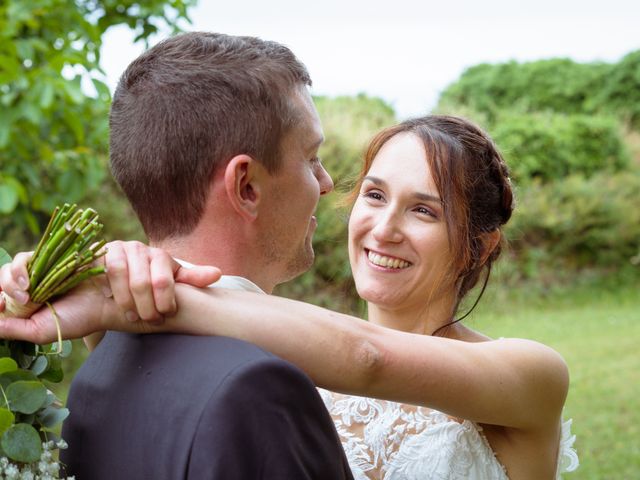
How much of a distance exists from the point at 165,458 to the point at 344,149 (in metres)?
A: 10.5

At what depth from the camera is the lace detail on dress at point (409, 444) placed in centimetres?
254

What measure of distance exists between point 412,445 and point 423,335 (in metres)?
0.65

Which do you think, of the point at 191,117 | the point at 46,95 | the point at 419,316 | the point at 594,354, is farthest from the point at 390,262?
the point at 594,354

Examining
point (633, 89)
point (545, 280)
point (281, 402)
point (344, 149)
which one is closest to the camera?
point (281, 402)

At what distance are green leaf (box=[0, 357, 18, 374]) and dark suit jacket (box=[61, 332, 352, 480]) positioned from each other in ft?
0.68

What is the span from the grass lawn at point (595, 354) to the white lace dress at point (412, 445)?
2.14 m

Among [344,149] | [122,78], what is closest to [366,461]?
[122,78]

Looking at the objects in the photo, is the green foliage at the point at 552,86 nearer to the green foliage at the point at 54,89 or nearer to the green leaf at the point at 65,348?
the green foliage at the point at 54,89

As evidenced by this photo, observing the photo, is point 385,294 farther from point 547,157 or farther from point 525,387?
point 547,157

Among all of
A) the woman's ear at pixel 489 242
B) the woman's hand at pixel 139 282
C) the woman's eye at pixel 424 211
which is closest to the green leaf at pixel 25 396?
the woman's hand at pixel 139 282

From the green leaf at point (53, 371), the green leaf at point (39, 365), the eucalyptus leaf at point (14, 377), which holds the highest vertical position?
the eucalyptus leaf at point (14, 377)

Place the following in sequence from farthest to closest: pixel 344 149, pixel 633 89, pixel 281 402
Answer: pixel 633 89, pixel 344 149, pixel 281 402

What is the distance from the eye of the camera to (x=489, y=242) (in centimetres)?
310

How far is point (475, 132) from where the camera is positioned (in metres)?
3.05
